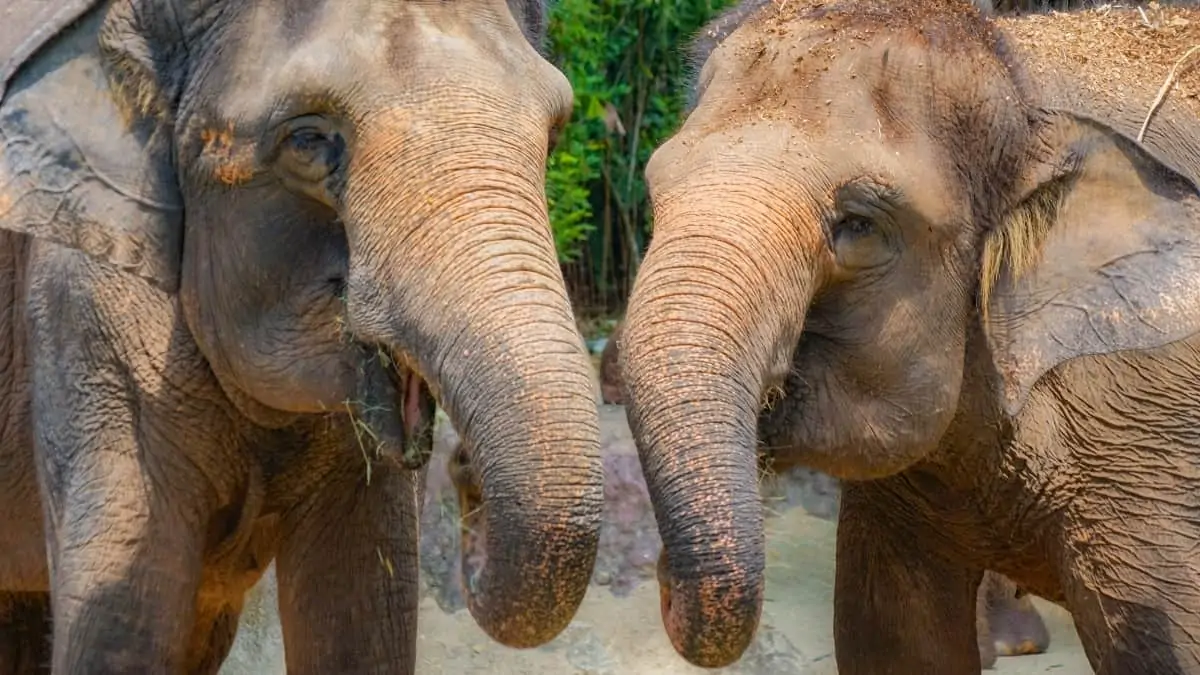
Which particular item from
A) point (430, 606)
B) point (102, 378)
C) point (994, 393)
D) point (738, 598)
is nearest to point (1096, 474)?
point (994, 393)

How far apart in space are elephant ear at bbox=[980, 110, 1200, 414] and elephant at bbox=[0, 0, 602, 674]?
946 mm

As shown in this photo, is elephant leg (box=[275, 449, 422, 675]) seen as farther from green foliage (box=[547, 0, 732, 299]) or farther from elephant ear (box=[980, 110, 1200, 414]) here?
green foliage (box=[547, 0, 732, 299])

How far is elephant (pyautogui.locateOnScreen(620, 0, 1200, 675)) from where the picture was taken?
3.78 meters

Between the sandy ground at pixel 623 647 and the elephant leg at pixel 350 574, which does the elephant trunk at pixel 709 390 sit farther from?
the sandy ground at pixel 623 647

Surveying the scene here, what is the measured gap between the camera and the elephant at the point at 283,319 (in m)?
3.29

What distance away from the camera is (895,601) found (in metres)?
4.59

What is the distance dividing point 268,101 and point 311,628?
124 cm

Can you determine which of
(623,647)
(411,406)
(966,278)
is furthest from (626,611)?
(411,406)

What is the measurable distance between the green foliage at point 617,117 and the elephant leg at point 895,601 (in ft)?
10.4

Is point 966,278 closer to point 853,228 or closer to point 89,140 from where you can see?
point 853,228

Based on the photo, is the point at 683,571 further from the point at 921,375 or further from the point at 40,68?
the point at 40,68

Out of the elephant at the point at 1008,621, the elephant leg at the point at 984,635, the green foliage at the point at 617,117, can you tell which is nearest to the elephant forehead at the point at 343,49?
the elephant at the point at 1008,621

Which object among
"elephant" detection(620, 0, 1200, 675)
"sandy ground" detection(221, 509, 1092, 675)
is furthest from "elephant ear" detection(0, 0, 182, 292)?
"sandy ground" detection(221, 509, 1092, 675)

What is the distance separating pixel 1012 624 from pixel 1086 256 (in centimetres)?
303
